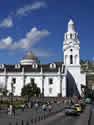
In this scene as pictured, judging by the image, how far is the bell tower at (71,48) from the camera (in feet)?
272

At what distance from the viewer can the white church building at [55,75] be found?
76438 millimetres

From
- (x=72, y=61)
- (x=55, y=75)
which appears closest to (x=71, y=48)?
(x=72, y=61)

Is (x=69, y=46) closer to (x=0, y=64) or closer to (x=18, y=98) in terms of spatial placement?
(x=0, y=64)

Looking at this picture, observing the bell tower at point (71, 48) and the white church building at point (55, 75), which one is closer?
the white church building at point (55, 75)

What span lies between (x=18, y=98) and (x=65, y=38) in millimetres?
37331

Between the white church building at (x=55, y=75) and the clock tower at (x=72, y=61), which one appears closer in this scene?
the white church building at (x=55, y=75)

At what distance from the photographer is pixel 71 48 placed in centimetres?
8412

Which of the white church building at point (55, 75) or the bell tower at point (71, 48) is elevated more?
the bell tower at point (71, 48)

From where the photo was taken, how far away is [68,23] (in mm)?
86750

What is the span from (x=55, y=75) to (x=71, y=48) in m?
13.3

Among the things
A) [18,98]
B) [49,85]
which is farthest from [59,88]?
[18,98]

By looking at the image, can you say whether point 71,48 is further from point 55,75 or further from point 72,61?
point 55,75

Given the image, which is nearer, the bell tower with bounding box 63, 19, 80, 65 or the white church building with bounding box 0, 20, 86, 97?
the white church building with bounding box 0, 20, 86, 97

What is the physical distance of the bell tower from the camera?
8294 cm
